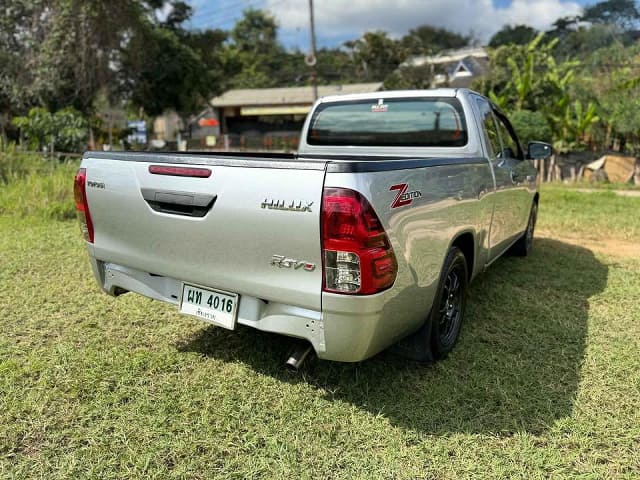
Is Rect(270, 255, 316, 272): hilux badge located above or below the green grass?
above

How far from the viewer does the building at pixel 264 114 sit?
3391 centimetres

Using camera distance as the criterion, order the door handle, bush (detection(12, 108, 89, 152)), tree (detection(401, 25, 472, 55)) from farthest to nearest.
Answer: tree (detection(401, 25, 472, 55)) < bush (detection(12, 108, 89, 152)) < the door handle

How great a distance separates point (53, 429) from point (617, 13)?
1800 inches

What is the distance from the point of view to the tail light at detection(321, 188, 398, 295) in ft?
7.14

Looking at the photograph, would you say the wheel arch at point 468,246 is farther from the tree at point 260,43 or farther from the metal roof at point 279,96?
the tree at point 260,43

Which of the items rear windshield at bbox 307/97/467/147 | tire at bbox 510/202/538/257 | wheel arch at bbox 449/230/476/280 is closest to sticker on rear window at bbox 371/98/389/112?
rear windshield at bbox 307/97/467/147

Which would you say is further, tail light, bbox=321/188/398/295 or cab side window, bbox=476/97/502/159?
cab side window, bbox=476/97/502/159

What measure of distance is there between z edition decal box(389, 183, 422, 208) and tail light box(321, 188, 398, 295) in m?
0.20

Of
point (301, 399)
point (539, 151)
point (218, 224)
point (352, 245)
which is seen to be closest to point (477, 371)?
point (301, 399)

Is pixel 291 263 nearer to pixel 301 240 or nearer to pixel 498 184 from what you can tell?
pixel 301 240

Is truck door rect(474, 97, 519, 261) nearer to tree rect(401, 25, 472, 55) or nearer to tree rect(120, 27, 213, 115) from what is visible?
tree rect(120, 27, 213, 115)

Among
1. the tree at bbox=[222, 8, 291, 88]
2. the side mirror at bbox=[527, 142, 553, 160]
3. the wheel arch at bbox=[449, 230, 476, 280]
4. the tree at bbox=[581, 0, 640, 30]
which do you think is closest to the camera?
the wheel arch at bbox=[449, 230, 476, 280]

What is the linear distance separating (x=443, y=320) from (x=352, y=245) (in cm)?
136

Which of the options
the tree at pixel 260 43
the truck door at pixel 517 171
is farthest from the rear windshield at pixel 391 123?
the tree at pixel 260 43
